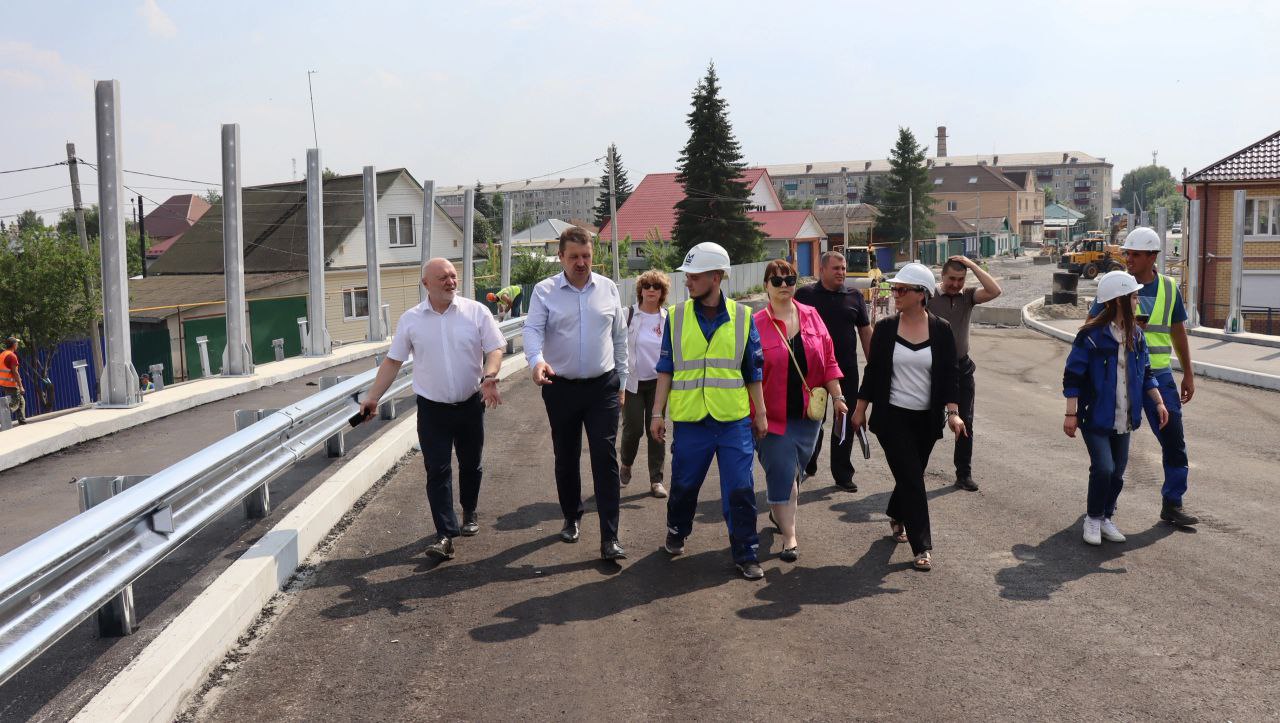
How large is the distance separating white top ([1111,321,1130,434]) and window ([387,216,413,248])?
44.0 meters

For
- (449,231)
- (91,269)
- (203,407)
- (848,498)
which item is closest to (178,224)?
(449,231)

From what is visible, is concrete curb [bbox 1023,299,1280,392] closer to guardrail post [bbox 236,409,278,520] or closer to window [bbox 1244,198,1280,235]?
guardrail post [bbox 236,409,278,520]

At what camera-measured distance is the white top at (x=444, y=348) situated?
679cm

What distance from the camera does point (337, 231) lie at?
45.9 meters

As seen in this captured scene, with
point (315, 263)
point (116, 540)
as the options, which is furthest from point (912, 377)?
point (315, 263)

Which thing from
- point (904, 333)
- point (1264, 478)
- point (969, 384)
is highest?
point (904, 333)

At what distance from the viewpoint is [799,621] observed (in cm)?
546

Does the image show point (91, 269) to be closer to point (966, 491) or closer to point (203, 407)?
point (203, 407)

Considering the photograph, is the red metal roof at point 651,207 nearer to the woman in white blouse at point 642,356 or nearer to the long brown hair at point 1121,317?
the woman in white blouse at point 642,356

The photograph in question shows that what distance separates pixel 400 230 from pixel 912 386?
44.5 m

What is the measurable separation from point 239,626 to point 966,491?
5602 millimetres

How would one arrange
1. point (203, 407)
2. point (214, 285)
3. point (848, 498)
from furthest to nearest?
point (214, 285), point (203, 407), point (848, 498)

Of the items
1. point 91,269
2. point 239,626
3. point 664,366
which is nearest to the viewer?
point 239,626

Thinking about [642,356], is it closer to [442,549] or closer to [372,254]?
[442,549]
